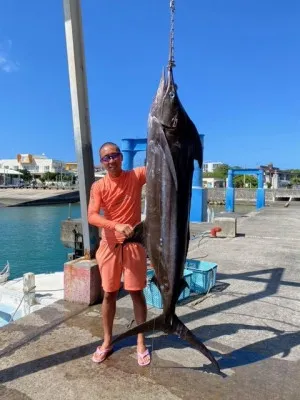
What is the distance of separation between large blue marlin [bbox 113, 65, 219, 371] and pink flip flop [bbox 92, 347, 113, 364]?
500 millimetres

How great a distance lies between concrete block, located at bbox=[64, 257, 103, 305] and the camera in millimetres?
4477

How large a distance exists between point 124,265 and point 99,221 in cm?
48

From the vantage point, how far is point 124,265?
3242 millimetres

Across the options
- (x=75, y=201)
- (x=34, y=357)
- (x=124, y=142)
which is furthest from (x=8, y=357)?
(x=75, y=201)

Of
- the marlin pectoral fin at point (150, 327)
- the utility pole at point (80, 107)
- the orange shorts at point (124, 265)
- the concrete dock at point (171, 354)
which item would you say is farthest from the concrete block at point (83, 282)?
the marlin pectoral fin at point (150, 327)

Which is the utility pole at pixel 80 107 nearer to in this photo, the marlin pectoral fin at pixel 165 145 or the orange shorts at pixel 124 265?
the orange shorts at pixel 124 265

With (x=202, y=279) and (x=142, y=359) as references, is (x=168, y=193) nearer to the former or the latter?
(x=142, y=359)

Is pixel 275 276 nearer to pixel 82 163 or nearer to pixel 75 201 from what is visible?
pixel 82 163

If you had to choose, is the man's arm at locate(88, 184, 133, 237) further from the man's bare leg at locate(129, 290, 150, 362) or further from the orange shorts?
the man's bare leg at locate(129, 290, 150, 362)

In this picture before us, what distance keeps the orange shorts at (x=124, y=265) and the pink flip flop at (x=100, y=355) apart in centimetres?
59

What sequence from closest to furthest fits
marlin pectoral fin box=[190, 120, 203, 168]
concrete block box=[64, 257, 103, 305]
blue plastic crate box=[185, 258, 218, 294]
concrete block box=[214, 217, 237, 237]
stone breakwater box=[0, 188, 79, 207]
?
marlin pectoral fin box=[190, 120, 203, 168]
concrete block box=[64, 257, 103, 305]
blue plastic crate box=[185, 258, 218, 294]
concrete block box=[214, 217, 237, 237]
stone breakwater box=[0, 188, 79, 207]

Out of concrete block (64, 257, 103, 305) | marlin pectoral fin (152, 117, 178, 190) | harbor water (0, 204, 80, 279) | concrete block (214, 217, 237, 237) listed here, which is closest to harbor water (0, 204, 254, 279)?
harbor water (0, 204, 80, 279)

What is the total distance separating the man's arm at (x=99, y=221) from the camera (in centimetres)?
293

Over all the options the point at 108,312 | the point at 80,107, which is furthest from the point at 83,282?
the point at 80,107
